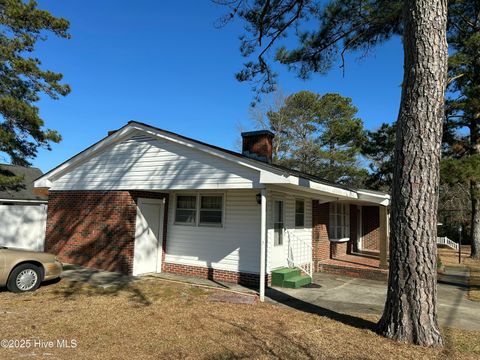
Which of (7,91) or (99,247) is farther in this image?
(7,91)

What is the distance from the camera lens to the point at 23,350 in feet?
16.3

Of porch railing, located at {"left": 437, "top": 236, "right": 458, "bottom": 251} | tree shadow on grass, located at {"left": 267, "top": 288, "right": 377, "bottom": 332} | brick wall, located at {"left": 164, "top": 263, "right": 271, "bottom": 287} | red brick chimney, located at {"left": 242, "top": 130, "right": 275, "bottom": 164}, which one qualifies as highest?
red brick chimney, located at {"left": 242, "top": 130, "right": 275, "bottom": 164}

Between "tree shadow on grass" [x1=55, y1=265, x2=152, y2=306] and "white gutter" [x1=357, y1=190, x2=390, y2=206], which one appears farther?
"white gutter" [x1=357, y1=190, x2=390, y2=206]

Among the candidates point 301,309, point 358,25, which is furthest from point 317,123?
point 301,309

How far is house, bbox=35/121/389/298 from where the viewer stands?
1002 centimetres

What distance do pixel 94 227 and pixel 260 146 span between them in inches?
243

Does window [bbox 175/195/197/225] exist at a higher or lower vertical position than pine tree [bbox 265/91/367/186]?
lower

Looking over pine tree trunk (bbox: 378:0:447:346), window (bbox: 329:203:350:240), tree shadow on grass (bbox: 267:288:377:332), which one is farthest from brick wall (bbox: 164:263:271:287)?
window (bbox: 329:203:350:240)

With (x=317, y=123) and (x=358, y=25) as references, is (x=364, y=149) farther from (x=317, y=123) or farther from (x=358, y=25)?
(x=358, y=25)

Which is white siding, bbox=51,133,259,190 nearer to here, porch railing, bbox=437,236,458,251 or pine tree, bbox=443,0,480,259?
pine tree, bbox=443,0,480,259

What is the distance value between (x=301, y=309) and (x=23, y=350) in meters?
5.10

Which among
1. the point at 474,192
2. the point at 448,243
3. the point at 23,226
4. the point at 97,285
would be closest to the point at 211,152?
the point at 97,285

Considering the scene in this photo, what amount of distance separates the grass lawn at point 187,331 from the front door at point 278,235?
292 cm

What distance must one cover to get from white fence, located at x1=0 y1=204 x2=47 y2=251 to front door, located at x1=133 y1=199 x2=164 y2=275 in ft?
18.8
